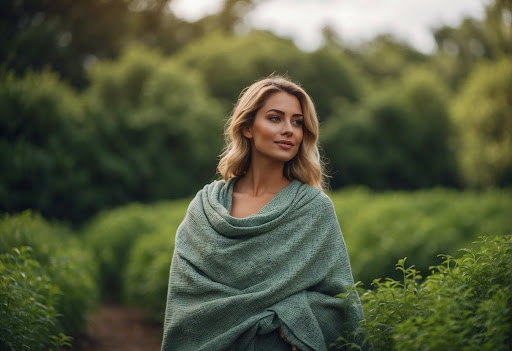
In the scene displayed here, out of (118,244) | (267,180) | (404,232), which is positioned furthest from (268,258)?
(118,244)

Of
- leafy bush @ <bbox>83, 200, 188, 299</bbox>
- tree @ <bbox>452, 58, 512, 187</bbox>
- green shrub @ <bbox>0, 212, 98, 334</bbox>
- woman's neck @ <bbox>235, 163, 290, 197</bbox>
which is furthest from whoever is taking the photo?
tree @ <bbox>452, 58, 512, 187</bbox>

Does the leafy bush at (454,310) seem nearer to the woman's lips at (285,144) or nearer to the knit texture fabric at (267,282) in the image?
the knit texture fabric at (267,282)

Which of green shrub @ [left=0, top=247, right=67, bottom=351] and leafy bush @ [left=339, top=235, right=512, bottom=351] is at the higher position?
leafy bush @ [left=339, top=235, right=512, bottom=351]

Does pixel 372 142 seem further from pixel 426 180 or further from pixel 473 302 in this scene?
pixel 473 302

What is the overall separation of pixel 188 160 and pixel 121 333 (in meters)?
13.5

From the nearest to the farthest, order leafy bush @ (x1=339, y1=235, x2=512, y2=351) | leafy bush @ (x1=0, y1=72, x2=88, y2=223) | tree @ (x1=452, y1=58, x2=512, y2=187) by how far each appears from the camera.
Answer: leafy bush @ (x1=339, y1=235, x2=512, y2=351) → leafy bush @ (x1=0, y1=72, x2=88, y2=223) → tree @ (x1=452, y1=58, x2=512, y2=187)

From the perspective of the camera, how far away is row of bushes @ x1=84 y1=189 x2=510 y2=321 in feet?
25.4

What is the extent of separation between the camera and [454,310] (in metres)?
2.79

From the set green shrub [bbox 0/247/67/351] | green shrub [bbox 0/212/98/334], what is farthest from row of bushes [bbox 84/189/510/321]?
green shrub [bbox 0/247/67/351]

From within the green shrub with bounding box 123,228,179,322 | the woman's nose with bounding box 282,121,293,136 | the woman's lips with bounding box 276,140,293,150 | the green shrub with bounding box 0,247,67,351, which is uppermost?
the woman's nose with bounding box 282,121,293,136

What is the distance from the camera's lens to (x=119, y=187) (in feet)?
60.6

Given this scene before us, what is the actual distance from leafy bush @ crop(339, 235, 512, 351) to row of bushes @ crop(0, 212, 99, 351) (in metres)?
2.11

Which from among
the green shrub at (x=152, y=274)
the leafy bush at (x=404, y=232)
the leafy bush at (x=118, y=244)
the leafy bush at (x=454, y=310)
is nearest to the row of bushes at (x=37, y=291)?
the green shrub at (x=152, y=274)

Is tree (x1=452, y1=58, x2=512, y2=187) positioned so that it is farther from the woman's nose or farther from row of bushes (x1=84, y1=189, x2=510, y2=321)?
the woman's nose
